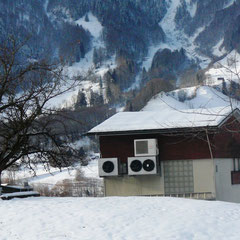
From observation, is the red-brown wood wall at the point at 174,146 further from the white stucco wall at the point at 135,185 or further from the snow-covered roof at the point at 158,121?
the white stucco wall at the point at 135,185

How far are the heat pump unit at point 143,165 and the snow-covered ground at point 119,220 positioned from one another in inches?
492

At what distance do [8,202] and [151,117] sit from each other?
51.3 ft

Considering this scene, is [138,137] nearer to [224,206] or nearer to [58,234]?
[224,206]

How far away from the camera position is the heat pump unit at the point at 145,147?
87.4 ft

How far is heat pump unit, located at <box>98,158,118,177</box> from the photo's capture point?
1073 inches

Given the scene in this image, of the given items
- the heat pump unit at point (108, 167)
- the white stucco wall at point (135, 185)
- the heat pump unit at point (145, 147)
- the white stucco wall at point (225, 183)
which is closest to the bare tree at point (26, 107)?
the heat pump unit at point (145, 147)

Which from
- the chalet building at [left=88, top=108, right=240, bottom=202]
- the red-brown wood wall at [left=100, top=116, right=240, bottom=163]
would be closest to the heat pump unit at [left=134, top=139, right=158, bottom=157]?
the chalet building at [left=88, top=108, right=240, bottom=202]

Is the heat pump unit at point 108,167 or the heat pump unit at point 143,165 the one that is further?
the heat pump unit at point 108,167

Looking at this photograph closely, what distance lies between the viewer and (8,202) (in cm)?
1420

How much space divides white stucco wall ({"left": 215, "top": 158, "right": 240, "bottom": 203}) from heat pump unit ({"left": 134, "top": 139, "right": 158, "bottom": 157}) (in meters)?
3.10

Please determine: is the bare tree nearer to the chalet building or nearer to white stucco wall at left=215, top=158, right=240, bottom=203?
the chalet building

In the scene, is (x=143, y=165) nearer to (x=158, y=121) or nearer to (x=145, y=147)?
(x=145, y=147)

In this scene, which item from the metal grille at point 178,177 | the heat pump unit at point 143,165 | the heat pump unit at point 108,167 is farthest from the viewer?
the heat pump unit at point 108,167

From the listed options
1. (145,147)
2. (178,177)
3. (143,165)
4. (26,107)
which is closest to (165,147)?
(145,147)
